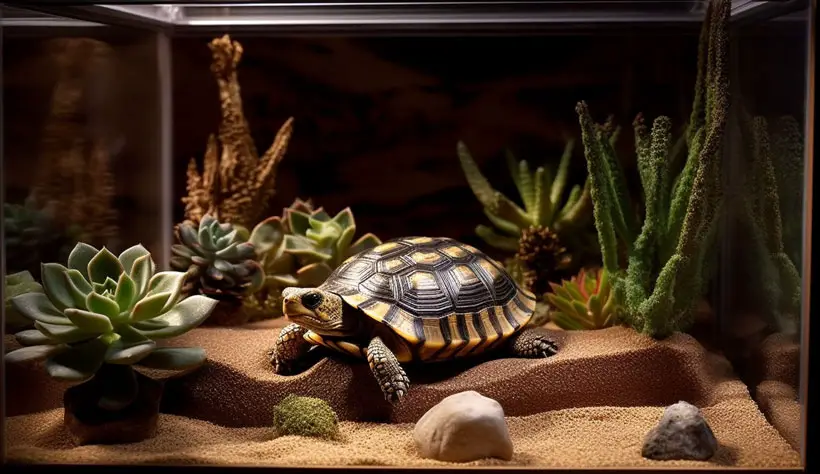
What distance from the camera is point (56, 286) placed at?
1943mm

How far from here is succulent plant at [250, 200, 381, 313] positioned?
2.69m

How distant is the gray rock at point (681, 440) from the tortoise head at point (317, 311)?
0.86 metres

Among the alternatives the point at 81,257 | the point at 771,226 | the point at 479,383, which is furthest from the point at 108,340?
the point at 771,226

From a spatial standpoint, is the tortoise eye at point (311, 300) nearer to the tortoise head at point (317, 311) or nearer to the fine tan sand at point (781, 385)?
the tortoise head at point (317, 311)

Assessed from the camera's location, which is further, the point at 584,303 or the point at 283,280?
the point at 283,280

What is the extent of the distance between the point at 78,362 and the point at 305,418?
0.57 m

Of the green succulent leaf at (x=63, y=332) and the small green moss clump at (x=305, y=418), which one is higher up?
the green succulent leaf at (x=63, y=332)

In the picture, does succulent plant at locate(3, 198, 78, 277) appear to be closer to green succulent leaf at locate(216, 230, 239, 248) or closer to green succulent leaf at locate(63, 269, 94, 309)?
green succulent leaf at locate(63, 269, 94, 309)

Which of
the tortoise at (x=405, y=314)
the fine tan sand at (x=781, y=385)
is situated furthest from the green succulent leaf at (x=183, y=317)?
the fine tan sand at (x=781, y=385)

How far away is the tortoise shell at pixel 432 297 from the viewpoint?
85.1 inches

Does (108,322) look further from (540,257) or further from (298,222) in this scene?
(540,257)

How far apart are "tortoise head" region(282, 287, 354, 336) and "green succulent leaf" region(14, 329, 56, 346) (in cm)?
59

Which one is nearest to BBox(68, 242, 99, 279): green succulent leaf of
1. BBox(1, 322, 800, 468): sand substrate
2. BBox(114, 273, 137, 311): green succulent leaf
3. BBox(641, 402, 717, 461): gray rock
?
BBox(114, 273, 137, 311): green succulent leaf

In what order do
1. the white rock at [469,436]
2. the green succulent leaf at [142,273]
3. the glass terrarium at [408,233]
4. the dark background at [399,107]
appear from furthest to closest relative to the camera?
1. the dark background at [399,107]
2. the green succulent leaf at [142,273]
3. the glass terrarium at [408,233]
4. the white rock at [469,436]
